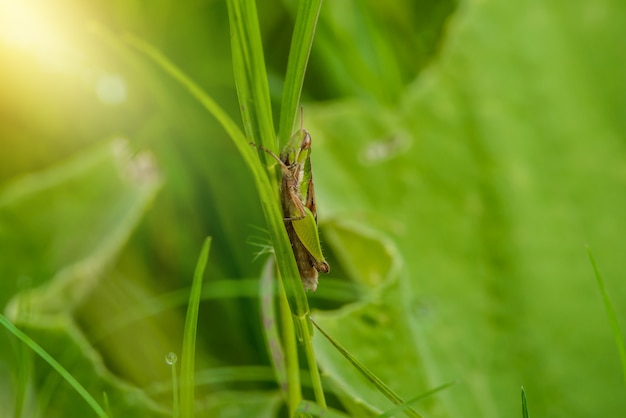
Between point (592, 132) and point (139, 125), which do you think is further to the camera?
point (139, 125)

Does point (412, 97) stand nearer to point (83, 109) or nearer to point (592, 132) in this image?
point (592, 132)

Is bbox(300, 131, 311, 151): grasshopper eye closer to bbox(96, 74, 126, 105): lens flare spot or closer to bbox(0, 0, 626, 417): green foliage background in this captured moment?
bbox(0, 0, 626, 417): green foliage background

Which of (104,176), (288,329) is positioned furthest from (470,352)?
(104,176)

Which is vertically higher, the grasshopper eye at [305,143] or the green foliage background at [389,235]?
the green foliage background at [389,235]

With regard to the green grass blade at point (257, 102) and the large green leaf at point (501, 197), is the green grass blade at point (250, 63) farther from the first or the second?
the large green leaf at point (501, 197)

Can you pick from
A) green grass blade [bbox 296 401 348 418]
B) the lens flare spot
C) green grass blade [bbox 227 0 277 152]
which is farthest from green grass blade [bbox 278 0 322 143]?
the lens flare spot

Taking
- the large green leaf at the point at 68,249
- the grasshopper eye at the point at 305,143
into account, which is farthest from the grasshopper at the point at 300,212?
the large green leaf at the point at 68,249

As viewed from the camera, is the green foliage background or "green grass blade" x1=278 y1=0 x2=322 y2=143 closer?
"green grass blade" x1=278 y1=0 x2=322 y2=143
